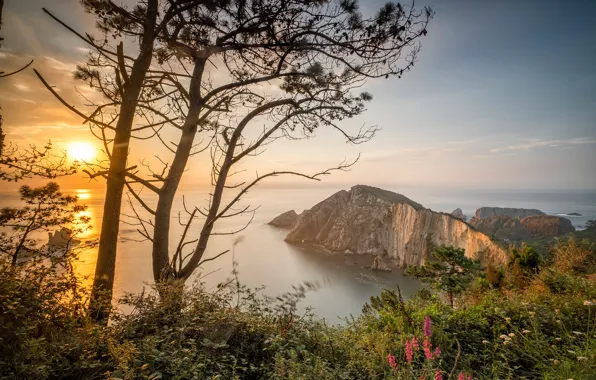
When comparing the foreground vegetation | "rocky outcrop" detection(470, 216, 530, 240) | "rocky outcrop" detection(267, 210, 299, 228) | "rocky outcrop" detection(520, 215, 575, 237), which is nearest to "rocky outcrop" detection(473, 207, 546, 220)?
"rocky outcrop" detection(520, 215, 575, 237)

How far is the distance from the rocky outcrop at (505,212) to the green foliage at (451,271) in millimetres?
64489

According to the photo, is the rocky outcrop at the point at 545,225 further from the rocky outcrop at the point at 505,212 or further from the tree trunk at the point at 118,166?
the tree trunk at the point at 118,166

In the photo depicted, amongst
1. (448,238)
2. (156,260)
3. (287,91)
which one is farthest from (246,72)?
(448,238)

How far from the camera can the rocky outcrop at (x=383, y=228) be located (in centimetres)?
4253

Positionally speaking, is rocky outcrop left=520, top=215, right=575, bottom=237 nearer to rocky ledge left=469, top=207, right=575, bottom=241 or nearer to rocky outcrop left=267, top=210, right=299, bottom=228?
rocky ledge left=469, top=207, right=575, bottom=241

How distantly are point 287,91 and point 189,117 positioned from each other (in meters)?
1.52

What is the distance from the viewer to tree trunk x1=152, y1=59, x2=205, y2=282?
8.79ft

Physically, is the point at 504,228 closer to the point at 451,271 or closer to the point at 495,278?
the point at 451,271

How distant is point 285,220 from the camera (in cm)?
9656

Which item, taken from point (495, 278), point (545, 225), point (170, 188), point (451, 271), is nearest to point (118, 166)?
point (170, 188)

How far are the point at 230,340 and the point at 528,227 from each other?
237ft

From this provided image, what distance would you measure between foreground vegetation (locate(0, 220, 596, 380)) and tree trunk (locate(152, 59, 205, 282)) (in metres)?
0.41

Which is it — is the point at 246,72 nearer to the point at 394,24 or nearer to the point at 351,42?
the point at 351,42

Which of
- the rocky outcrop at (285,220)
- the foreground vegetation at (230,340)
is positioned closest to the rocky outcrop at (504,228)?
the foreground vegetation at (230,340)
